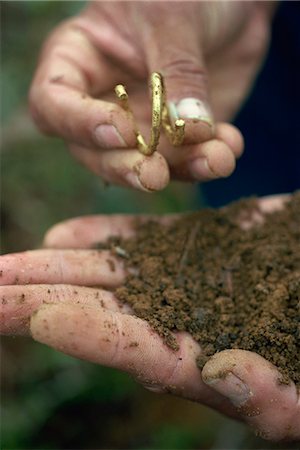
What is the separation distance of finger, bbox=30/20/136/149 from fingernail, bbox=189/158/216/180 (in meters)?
0.18

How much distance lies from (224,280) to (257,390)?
0.41 meters

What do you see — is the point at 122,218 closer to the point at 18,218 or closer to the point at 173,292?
the point at 173,292

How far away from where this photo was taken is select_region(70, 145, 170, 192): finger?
55.8 inches

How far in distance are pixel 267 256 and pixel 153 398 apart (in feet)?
3.32

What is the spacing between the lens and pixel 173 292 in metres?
1.39

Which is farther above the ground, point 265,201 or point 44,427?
point 265,201

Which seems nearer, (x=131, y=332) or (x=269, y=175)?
(x=131, y=332)

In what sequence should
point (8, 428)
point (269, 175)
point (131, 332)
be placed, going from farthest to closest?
1. point (269, 175)
2. point (8, 428)
3. point (131, 332)

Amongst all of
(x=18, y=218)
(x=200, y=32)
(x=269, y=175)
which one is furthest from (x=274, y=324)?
(x=18, y=218)

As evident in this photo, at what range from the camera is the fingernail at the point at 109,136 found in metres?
1.48

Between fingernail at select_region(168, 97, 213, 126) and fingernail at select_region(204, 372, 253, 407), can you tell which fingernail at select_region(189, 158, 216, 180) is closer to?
fingernail at select_region(168, 97, 213, 126)

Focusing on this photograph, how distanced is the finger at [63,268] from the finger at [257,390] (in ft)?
1.38

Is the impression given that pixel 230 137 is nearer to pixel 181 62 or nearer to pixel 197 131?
pixel 197 131

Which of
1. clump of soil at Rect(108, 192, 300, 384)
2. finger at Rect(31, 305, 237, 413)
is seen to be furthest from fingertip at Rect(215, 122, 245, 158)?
finger at Rect(31, 305, 237, 413)
